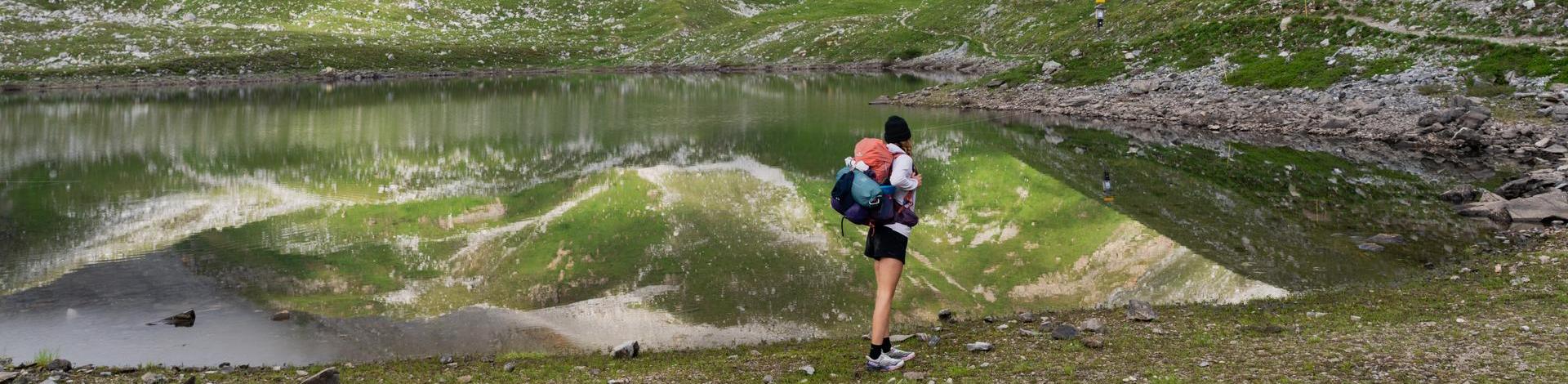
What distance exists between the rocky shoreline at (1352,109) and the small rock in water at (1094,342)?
2709 cm

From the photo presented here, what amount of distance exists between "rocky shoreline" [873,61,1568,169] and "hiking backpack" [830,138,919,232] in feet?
99.0

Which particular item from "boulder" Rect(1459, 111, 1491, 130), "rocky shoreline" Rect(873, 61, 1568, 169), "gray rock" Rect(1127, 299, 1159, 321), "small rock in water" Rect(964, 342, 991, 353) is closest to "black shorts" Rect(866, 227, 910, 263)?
"small rock in water" Rect(964, 342, 991, 353)

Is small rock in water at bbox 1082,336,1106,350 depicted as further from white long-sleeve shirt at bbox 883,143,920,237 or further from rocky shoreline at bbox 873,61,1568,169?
rocky shoreline at bbox 873,61,1568,169

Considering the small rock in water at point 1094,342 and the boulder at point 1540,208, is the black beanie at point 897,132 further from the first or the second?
the boulder at point 1540,208

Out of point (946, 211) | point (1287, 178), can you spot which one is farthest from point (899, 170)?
point (1287, 178)

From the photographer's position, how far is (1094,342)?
14.4 m

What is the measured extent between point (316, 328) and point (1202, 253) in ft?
60.5

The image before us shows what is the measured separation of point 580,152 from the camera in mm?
47438

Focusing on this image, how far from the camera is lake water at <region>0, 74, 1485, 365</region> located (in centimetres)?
1922

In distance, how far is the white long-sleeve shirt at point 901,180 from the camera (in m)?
13.3

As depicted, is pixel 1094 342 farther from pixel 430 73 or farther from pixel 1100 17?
pixel 430 73

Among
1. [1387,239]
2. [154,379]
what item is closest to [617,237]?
[154,379]

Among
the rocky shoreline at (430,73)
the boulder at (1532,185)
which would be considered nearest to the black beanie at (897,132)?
the boulder at (1532,185)

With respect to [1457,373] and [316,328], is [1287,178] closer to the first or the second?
[1457,373]
